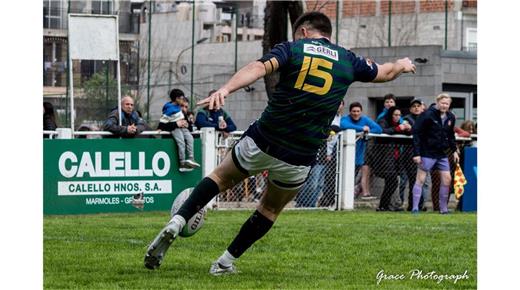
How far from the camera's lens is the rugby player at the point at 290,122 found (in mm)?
8469

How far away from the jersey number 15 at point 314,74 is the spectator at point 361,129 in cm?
1048

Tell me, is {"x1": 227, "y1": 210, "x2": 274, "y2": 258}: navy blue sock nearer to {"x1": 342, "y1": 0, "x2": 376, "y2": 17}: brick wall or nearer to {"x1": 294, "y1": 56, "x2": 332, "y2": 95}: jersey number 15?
{"x1": 294, "y1": 56, "x2": 332, "y2": 95}: jersey number 15

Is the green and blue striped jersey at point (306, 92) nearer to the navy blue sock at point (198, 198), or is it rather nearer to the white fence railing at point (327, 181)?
the navy blue sock at point (198, 198)

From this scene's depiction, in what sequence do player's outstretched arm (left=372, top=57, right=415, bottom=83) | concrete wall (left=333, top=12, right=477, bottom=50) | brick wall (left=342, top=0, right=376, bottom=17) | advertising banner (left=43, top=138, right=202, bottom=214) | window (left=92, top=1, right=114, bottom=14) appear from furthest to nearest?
brick wall (left=342, top=0, right=376, bottom=17)
concrete wall (left=333, top=12, right=477, bottom=50)
window (left=92, top=1, right=114, bottom=14)
advertising banner (left=43, top=138, right=202, bottom=214)
player's outstretched arm (left=372, top=57, right=415, bottom=83)

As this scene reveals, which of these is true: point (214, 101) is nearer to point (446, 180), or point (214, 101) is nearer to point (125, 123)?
point (125, 123)

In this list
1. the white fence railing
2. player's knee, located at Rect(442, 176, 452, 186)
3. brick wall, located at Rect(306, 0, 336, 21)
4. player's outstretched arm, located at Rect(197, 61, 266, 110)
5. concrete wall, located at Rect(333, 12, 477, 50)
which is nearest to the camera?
player's outstretched arm, located at Rect(197, 61, 266, 110)

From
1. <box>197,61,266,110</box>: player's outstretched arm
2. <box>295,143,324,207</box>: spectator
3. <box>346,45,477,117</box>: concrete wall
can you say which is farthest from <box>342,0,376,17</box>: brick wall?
<box>197,61,266,110</box>: player's outstretched arm

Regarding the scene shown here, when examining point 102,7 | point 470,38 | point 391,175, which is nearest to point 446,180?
point 391,175

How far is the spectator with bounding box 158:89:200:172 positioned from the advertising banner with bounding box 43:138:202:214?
142 millimetres

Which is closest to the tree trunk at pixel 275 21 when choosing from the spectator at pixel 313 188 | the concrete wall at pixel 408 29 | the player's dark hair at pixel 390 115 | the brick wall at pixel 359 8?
the player's dark hair at pixel 390 115

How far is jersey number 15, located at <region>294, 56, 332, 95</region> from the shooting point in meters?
8.44

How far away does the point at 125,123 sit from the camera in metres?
18.0

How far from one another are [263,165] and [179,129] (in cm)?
926
